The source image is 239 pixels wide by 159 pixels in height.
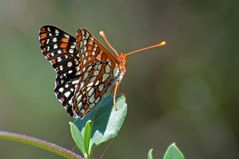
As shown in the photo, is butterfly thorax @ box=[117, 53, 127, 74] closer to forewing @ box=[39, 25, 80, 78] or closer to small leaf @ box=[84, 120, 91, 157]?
forewing @ box=[39, 25, 80, 78]

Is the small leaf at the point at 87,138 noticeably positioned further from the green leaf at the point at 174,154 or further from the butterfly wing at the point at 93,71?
the butterfly wing at the point at 93,71

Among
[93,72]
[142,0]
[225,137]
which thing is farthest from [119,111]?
[142,0]

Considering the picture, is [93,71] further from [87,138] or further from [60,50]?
[87,138]

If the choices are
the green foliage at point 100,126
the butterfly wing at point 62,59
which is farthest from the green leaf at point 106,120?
the butterfly wing at point 62,59

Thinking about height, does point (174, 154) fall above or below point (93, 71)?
Result: below

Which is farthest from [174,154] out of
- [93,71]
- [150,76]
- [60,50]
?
[150,76]

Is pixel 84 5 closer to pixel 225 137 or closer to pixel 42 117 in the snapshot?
pixel 42 117

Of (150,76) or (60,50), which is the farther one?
(150,76)

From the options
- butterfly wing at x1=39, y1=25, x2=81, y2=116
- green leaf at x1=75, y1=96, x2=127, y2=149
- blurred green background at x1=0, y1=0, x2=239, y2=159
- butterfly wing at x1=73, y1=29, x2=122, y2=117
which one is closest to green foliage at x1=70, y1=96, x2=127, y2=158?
green leaf at x1=75, y1=96, x2=127, y2=149
